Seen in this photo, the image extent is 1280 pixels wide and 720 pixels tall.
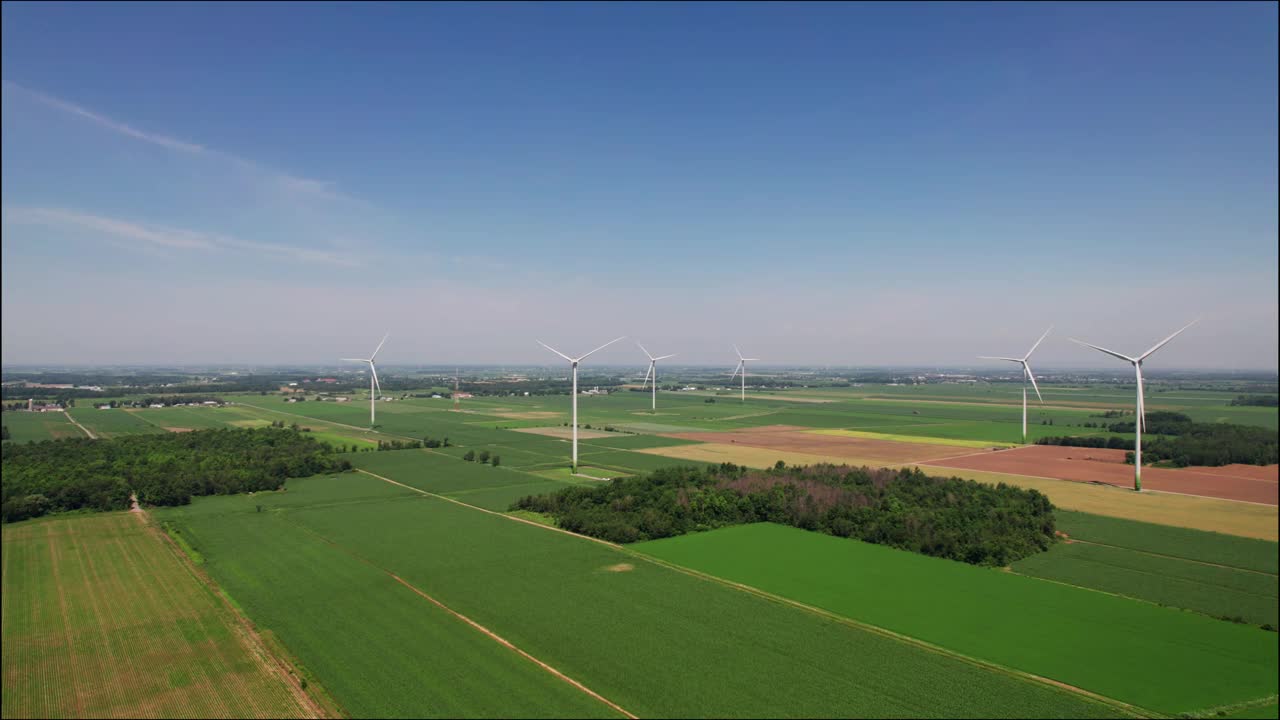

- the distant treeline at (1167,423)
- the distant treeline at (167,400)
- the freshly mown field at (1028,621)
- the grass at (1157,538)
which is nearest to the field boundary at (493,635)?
the freshly mown field at (1028,621)

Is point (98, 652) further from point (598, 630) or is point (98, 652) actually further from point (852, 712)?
point (852, 712)

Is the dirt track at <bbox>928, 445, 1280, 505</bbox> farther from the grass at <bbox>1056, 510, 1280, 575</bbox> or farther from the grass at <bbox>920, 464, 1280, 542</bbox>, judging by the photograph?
the grass at <bbox>1056, 510, 1280, 575</bbox>

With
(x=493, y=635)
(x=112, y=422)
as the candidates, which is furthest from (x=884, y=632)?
(x=112, y=422)

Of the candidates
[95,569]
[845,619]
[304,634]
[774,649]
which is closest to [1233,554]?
[845,619]

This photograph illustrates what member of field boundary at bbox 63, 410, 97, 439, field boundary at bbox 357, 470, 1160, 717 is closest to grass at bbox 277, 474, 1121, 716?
field boundary at bbox 357, 470, 1160, 717

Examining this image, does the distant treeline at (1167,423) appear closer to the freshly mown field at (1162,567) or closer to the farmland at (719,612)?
the farmland at (719,612)

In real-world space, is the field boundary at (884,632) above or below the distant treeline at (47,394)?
below
